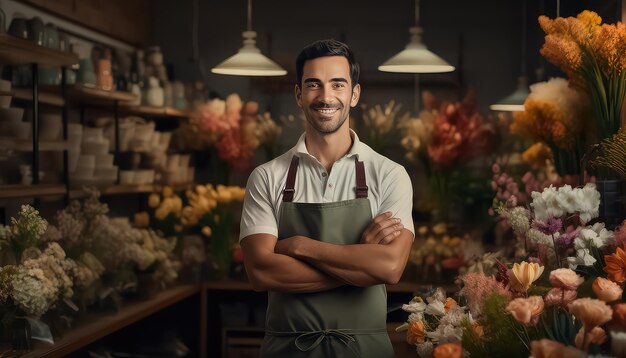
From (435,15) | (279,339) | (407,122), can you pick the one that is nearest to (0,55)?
(279,339)

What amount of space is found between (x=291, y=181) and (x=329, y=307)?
37 centimetres

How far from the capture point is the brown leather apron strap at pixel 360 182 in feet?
9.27

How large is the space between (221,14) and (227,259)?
7.16 ft

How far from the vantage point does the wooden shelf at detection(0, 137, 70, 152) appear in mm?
4105

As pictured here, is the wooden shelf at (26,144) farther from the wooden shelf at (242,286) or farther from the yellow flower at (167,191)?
the wooden shelf at (242,286)

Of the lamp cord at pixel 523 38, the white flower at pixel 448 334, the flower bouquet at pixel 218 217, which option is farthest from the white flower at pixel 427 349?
the lamp cord at pixel 523 38

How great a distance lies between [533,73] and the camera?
713 centimetres

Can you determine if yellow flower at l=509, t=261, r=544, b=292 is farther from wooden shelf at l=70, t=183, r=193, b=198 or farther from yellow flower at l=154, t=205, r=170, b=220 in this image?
yellow flower at l=154, t=205, r=170, b=220

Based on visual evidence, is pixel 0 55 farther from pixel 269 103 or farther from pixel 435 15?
pixel 435 15

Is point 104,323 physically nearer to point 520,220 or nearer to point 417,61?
point 417,61

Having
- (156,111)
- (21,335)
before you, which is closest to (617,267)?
(21,335)

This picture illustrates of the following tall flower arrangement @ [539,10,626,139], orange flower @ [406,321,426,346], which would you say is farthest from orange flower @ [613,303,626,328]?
tall flower arrangement @ [539,10,626,139]

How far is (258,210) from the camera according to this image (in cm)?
285

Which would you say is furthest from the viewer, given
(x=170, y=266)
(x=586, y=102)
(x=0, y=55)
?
(x=170, y=266)
